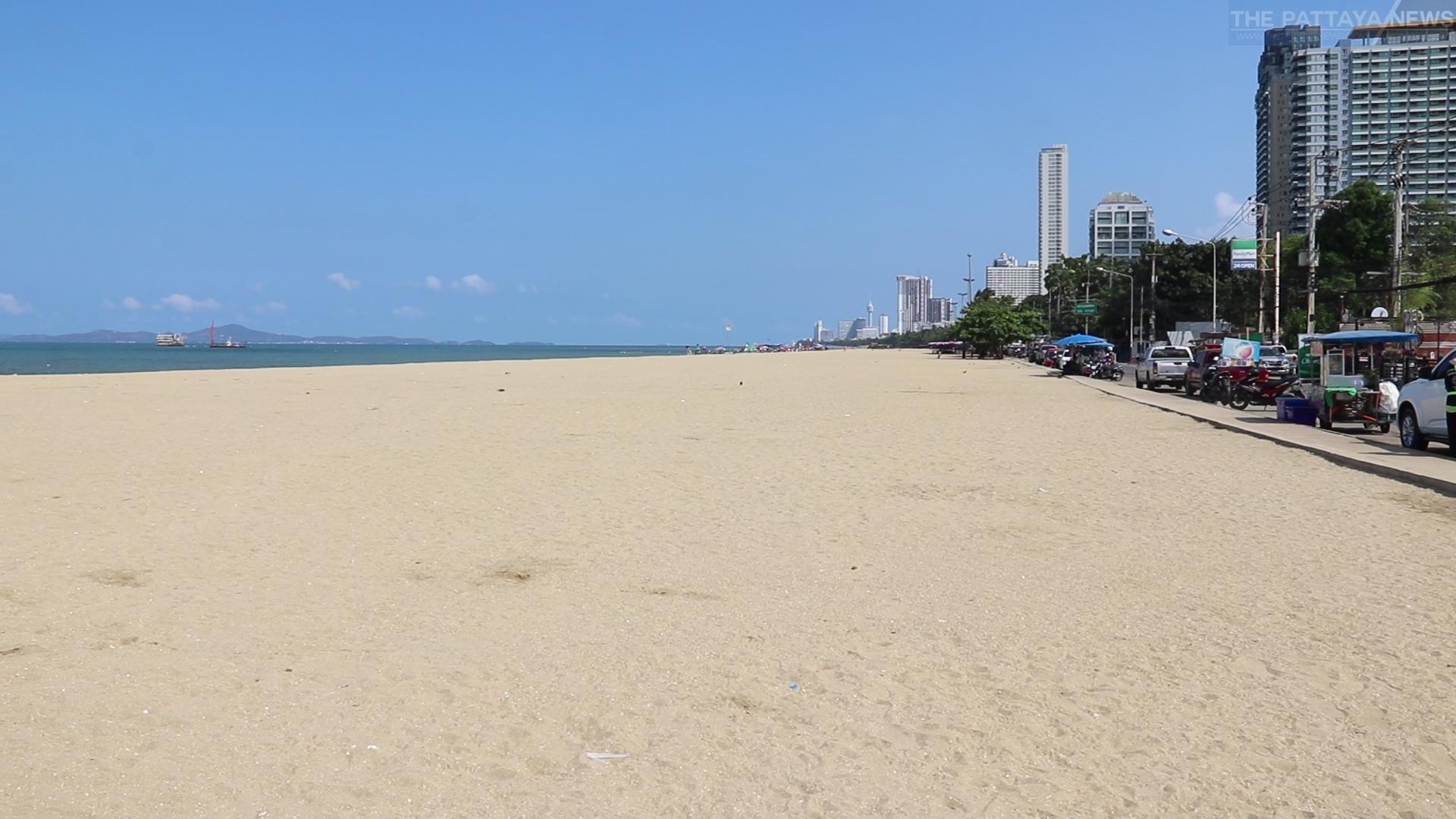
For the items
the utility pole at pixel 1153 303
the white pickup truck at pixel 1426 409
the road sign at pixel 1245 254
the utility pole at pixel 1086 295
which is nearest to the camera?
the white pickup truck at pixel 1426 409

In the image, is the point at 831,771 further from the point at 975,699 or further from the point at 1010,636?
the point at 1010,636

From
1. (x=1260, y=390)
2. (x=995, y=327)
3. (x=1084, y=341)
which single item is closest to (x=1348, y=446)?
(x=1260, y=390)

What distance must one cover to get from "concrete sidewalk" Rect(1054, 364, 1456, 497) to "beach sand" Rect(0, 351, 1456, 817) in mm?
623

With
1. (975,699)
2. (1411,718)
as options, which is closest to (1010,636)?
(975,699)

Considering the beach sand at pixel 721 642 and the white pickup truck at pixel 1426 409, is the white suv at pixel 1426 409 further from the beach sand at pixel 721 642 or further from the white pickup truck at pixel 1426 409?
→ the beach sand at pixel 721 642

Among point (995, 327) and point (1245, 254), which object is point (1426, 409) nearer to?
point (1245, 254)

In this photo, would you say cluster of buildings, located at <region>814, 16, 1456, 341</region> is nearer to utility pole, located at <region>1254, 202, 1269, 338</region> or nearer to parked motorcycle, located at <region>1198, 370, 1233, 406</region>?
utility pole, located at <region>1254, 202, 1269, 338</region>

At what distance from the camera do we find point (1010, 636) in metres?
6.07

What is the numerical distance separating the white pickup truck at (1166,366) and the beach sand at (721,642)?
2397 centimetres

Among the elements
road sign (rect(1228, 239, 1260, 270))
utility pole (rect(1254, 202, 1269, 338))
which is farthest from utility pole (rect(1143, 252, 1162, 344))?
road sign (rect(1228, 239, 1260, 270))

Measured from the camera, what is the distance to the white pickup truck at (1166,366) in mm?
36094

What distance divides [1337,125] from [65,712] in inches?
2449

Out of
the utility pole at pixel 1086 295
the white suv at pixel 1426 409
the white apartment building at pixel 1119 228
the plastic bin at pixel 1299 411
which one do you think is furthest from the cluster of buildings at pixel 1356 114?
the white apartment building at pixel 1119 228

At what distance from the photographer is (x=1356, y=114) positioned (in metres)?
50.4
